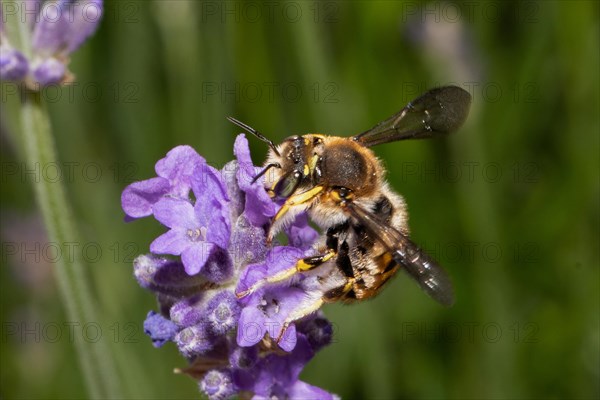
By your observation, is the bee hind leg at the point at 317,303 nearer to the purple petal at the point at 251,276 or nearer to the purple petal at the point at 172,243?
the purple petal at the point at 251,276

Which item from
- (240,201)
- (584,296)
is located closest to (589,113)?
(584,296)

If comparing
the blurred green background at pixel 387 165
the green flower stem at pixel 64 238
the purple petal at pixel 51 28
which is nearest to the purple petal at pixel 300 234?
the green flower stem at pixel 64 238

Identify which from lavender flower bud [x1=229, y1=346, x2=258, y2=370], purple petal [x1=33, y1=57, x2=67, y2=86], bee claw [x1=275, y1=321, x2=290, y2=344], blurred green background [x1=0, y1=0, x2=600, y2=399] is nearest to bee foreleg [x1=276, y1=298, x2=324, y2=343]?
bee claw [x1=275, y1=321, x2=290, y2=344]

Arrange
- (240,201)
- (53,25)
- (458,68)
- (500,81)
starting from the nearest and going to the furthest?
(240,201) < (53,25) < (500,81) < (458,68)

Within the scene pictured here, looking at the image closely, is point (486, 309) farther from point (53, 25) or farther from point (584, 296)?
point (53, 25)

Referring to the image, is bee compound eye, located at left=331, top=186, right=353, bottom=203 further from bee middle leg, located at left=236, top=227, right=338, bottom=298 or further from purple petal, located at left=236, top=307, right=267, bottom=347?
purple petal, located at left=236, top=307, right=267, bottom=347

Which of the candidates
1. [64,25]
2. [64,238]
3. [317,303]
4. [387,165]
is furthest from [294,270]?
[387,165]

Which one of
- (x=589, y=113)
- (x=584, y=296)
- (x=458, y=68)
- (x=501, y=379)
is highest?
(x=458, y=68)
